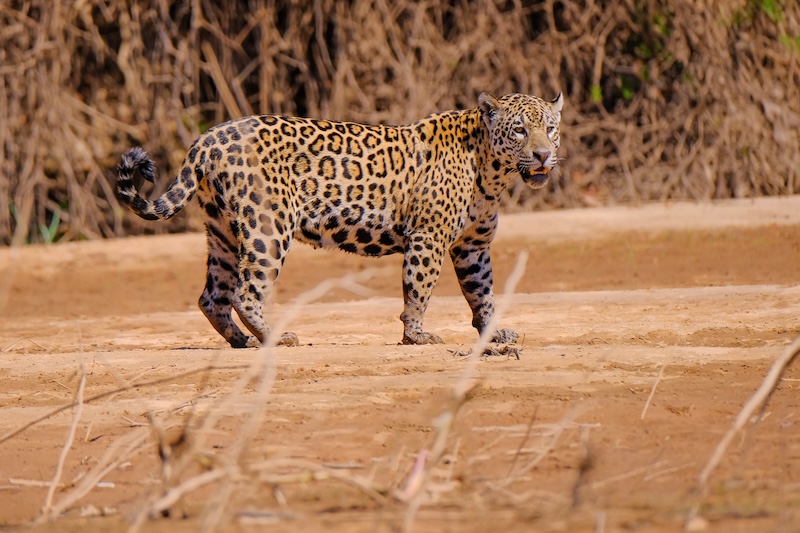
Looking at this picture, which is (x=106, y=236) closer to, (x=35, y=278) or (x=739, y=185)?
(x=35, y=278)

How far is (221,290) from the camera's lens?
813 cm

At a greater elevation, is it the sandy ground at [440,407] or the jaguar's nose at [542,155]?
the jaguar's nose at [542,155]

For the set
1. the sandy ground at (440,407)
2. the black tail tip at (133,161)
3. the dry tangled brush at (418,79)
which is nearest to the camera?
the sandy ground at (440,407)

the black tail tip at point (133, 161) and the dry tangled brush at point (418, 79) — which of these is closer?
the black tail tip at point (133, 161)

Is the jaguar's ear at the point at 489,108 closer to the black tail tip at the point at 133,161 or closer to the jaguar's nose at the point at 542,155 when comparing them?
the jaguar's nose at the point at 542,155

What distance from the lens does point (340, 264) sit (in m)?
12.7

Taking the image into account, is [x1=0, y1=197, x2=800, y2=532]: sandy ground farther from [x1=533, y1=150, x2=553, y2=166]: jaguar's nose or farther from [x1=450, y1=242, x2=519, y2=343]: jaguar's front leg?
[x1=533, y1=150, x2=553, y2=166]: jaguar's nose

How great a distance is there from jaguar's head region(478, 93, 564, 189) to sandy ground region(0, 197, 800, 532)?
103 centimetres

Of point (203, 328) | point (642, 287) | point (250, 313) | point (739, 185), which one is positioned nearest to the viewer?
point (250, 313)

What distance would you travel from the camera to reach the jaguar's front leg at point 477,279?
8.29 metres

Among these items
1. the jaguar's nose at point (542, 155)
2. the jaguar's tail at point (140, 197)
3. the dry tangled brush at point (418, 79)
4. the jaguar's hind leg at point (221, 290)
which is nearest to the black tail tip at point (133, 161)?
the jaguar's tail at point (140, 197)

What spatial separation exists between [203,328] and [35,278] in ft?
12.7

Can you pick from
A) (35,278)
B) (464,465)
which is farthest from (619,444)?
(35,278)

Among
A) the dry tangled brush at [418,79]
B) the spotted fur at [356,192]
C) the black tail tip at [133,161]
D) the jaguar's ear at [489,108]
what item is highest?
the jaguar's ear at [489,108]
